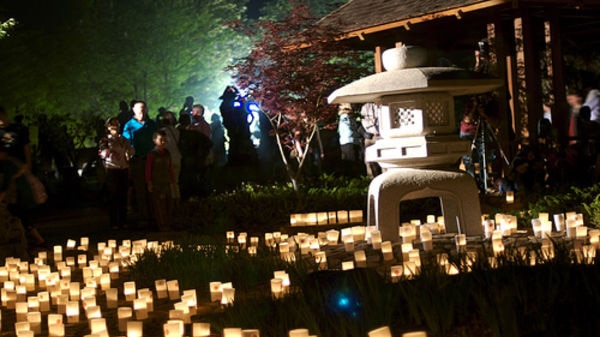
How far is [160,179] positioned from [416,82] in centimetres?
585

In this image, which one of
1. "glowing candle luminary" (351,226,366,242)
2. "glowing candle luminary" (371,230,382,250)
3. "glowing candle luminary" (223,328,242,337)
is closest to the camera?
"glowing candle luminary" (223,328,242,337)

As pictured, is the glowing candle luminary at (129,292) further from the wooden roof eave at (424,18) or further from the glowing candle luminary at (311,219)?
the wooden roof eave at (424,18)

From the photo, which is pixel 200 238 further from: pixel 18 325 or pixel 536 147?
pixel 536 147

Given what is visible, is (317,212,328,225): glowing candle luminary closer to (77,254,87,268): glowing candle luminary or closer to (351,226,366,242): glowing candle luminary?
(351,226,366,242): glowing candle luminary

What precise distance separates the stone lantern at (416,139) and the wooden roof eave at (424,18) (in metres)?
5.86

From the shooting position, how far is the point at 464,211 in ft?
32.0

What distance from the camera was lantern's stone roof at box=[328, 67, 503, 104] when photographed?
9430 mm

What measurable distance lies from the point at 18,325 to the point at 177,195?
26.4 ft

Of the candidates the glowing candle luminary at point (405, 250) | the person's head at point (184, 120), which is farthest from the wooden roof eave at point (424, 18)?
the glowing candle luminary at point (405, 250)

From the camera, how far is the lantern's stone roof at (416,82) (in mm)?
9430

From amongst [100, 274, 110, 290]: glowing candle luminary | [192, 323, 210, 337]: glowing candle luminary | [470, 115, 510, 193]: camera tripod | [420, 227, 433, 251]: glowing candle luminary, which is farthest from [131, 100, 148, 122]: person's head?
[192, 323, 210, 337]: glowing candle luminary

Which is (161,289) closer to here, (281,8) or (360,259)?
(360,259)

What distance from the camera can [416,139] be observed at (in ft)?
31.9

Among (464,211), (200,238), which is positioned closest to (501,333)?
(464,211)
